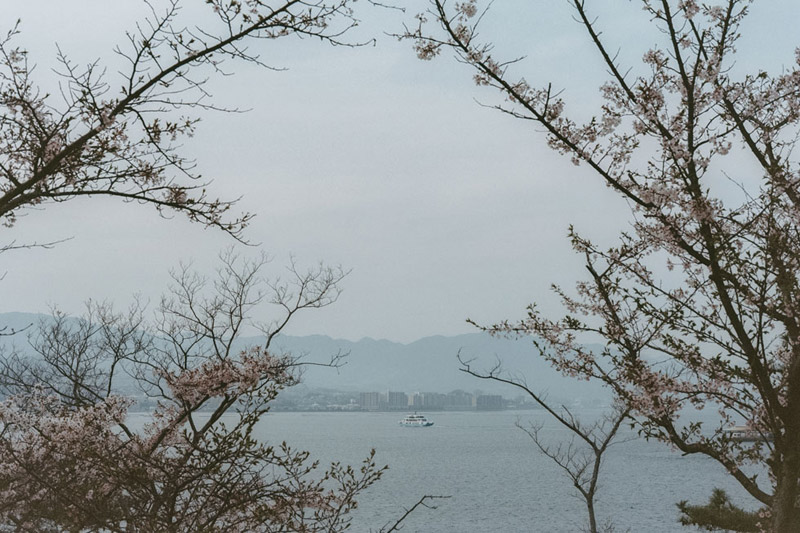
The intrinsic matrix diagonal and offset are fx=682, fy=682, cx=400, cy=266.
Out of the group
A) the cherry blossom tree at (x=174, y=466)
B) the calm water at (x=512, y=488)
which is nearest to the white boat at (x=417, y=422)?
the calm water at (x=512, y=488)

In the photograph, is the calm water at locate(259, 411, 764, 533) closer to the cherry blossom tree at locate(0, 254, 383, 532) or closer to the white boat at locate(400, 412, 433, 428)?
the cherry blossom tree at locate(0, 254, 383, 532)

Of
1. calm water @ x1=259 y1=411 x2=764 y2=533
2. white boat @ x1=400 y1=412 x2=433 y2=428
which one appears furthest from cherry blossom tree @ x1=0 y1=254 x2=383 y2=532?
white boat @ x1=400 y1=412 x2=433 y2=428

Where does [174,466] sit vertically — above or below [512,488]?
above

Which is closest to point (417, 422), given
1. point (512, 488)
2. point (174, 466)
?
point (512, 488)

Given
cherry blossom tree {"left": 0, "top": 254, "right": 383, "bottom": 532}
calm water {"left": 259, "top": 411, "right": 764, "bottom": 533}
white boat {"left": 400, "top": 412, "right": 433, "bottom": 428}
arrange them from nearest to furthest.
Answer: cherry blossom tree {"left": 0, "top": 254, "right": 383, "bottom": 532} → calm water {"left": 259, "top": 411, "right": 764, "bottom": 533} → white boat {"left": 400, "top": 412, "right": 433, "bottom": 428}

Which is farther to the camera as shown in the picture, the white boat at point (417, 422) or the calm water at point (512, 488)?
the white boat at point (417, 422)

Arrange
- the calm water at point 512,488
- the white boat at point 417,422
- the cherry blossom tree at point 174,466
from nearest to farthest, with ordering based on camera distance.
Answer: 1. the cherry blossom tree at point 174,466
2. the calm water at point 512,488
3. the white boat at point 417,422

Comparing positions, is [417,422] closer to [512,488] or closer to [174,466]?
[512,488]

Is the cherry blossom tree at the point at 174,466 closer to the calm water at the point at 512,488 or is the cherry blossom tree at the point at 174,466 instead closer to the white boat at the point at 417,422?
the calm water at the point at 512,488

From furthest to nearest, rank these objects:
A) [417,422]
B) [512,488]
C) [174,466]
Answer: [417,422] < [512,488] < [174,466]

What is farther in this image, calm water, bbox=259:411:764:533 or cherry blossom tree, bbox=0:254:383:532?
calm water, bbox=259:411:764:533

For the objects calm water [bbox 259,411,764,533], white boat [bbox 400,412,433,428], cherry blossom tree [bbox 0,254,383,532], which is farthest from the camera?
white boat [bbox 400,412,433,428]

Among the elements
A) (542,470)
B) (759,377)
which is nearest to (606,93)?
(759,377)

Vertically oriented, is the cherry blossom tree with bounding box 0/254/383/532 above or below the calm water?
above
